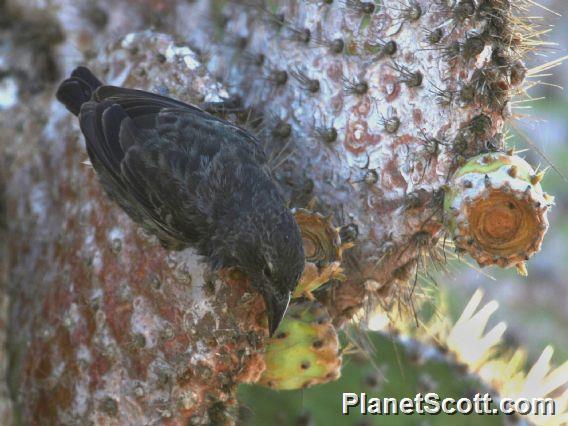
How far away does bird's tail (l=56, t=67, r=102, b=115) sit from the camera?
2592mm

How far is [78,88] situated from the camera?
103 inches

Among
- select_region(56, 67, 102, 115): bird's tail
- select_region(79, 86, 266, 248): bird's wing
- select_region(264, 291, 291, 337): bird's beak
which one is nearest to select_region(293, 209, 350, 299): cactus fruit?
select_region(264, 291, 291, 337): bird's beak

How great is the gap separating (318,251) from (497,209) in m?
0.50

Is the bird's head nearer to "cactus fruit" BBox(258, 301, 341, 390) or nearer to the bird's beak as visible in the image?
the bird's beak

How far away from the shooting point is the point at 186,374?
2.20m

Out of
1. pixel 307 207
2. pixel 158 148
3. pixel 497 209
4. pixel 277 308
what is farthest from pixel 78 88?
pixel 497 209

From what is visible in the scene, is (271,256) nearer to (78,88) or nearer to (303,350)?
(303,350)

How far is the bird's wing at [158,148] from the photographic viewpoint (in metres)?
2.45

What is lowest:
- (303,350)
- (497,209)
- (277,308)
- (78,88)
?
(303,350)

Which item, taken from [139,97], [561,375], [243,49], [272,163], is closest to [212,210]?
[272,163]

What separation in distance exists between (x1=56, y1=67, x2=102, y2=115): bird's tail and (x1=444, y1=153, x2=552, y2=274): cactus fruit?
1125 mm

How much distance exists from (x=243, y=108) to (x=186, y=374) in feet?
2.61

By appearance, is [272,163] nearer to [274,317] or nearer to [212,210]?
[212,210]

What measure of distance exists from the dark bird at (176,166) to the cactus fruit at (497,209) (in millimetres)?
522
